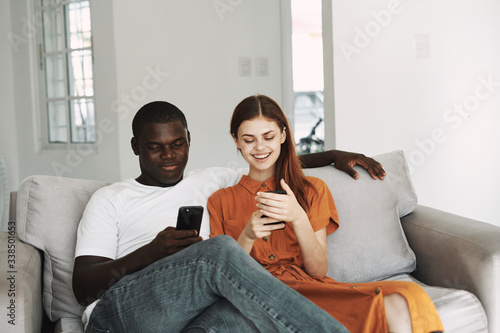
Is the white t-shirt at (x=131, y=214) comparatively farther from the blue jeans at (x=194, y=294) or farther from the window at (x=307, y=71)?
the window at (x=307, y=71)

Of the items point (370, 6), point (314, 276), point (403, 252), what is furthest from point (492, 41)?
point (314, 276)

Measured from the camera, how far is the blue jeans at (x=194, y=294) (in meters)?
1.19

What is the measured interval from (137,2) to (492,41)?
2188mm

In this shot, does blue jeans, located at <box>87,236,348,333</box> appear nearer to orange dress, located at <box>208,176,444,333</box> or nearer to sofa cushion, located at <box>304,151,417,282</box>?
orange dress, located at <box>208,176,444,333</box>

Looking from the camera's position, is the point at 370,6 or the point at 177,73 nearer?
the point at 370,6

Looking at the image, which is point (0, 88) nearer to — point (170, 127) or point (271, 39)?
point (271, 39)

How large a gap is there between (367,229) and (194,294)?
78 cm

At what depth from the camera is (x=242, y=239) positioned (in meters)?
1.50

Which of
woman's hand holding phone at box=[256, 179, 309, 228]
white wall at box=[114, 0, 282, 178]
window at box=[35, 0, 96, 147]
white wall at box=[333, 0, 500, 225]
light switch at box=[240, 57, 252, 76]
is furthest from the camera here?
window at box=[35, 0, 96, 147]

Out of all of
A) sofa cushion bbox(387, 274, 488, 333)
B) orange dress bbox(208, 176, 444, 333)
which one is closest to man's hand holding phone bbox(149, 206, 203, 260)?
orange dress bbox(208, 176, 444, 333)

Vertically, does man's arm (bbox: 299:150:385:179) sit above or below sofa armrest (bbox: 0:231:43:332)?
above

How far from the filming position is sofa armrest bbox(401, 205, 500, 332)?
4.96 ft

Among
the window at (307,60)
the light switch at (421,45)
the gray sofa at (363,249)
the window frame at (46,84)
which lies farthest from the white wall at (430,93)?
the window at (307,60)

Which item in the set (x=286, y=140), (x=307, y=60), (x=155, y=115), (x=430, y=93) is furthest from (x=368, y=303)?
(x=307, y=60)
